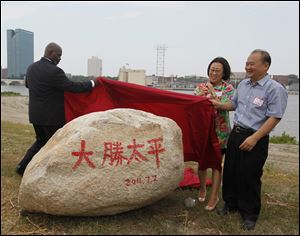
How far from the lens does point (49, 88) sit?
4.45 metres

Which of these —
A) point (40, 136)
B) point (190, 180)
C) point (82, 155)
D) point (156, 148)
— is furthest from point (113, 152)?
point (190, 180)

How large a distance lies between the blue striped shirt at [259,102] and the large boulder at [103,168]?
0.80 meters

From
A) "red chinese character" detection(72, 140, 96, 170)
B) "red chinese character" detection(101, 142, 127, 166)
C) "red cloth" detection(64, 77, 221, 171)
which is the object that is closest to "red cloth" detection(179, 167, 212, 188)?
"red cloth" detection(64, 77, 221, 171)

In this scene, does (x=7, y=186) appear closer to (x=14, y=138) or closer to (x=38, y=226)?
(x=38, y=226)

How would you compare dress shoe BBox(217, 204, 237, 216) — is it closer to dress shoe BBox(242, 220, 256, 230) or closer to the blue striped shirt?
dress shoe BBox(242, 220, 256, 230)

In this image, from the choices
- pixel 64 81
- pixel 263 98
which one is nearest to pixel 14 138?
pixel 64 81

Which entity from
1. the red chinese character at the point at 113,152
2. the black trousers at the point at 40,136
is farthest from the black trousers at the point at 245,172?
the black trousers at the point at 40,136

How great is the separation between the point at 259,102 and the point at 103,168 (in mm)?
1674

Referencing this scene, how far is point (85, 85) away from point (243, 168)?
2.22m

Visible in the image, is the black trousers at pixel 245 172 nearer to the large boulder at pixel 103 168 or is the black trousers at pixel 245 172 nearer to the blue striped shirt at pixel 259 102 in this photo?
the blue striped shirt at pixel 259 102

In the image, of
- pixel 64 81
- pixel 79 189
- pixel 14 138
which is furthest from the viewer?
pixel 14 138

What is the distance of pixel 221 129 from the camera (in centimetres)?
416

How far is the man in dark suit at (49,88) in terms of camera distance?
4.39 m

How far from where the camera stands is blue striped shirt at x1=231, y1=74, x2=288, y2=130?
11.1ft
